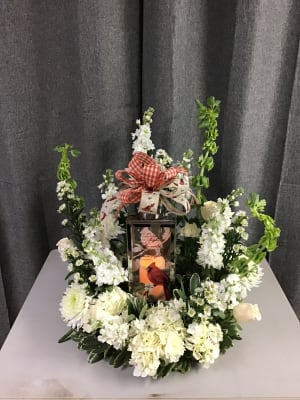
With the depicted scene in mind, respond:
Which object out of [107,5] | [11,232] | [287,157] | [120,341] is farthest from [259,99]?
[11,232]

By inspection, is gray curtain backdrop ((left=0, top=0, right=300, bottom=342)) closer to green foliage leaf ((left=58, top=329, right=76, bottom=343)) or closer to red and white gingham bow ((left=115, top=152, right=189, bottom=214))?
red and white gingham bow ((left=115, top=152, right=189, bottom=214))

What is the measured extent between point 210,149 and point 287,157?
0.25m

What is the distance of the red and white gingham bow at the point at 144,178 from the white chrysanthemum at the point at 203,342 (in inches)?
8.3

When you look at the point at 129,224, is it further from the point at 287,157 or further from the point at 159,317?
the point at 287,157

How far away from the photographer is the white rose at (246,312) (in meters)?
0.77

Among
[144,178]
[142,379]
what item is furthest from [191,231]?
[142,379]

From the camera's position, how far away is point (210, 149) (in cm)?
88

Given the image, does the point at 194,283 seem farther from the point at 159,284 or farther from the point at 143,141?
the point at 143,141

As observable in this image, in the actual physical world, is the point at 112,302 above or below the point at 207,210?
below

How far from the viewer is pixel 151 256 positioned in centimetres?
83

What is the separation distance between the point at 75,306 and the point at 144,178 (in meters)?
0.26

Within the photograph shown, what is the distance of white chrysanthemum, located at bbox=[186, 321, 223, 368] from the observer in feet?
2.38

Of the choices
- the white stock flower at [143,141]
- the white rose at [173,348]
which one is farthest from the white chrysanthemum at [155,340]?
the white stock flower at [143,141]

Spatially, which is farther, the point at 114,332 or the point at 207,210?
the point at 207,210
